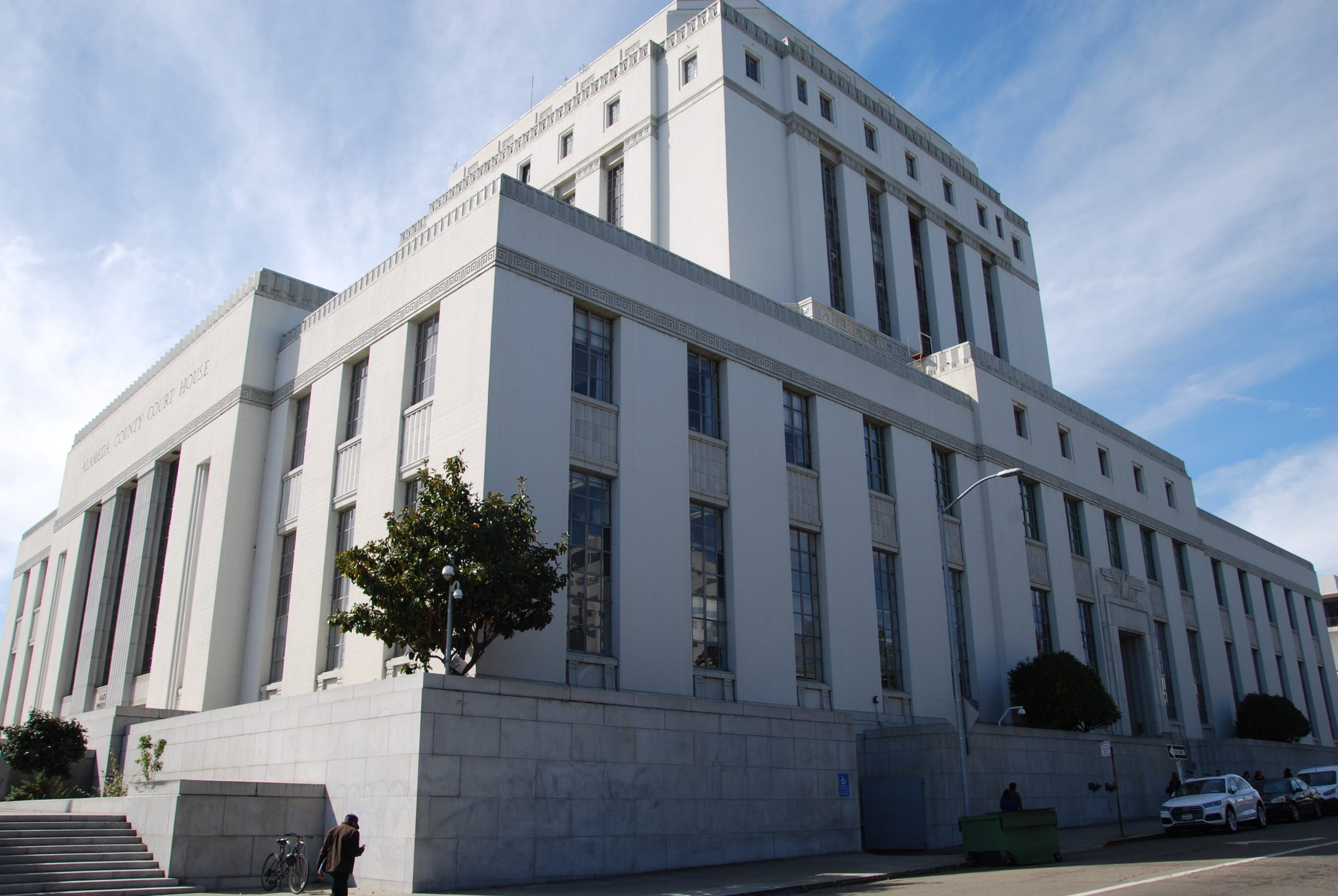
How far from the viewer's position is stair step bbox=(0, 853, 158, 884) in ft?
55.2

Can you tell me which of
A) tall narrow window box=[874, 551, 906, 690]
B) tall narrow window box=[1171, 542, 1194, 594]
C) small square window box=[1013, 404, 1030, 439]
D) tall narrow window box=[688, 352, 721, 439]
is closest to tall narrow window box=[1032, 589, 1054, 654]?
small square window box=[1013, 404, 1030, 439]

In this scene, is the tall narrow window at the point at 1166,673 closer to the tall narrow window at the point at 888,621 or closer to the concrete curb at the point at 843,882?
the tall narrow window at the point at 888,621

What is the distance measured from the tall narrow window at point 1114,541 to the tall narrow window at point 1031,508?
5.17 meters

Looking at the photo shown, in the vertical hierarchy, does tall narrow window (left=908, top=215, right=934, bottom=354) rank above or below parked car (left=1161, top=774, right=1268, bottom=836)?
above

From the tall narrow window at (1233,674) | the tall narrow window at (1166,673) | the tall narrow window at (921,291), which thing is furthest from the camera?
the tall narrow window at (1233,674)

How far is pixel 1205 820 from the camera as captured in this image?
25.3 metres

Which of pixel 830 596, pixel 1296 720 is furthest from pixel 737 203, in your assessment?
pixel 1296 720

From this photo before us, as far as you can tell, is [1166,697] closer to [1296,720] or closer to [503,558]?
[1296,720]

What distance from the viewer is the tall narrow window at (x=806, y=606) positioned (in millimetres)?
27438

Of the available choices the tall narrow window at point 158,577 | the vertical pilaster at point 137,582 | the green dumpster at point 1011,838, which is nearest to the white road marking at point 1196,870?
the green dumpster at point 1011,838

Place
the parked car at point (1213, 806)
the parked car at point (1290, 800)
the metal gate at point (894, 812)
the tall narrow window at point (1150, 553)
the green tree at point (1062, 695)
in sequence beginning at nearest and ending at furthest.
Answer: the metal gate at point (894, 812) → the parked car at point (1213, 806) → the parked car at point (1290, 800) → the green tree at point (1062, 695) → the tall narrow window at point (1150, 553)

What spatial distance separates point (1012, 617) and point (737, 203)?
17.4 metres

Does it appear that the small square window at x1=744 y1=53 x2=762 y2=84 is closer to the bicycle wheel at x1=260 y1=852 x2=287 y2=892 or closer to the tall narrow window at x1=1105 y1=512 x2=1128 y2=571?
the tall narrow window at x1=1105 y1=512 x2=1128 y2=571

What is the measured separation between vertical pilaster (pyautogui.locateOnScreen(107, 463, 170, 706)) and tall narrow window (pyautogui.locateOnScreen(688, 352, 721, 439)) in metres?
19.0
